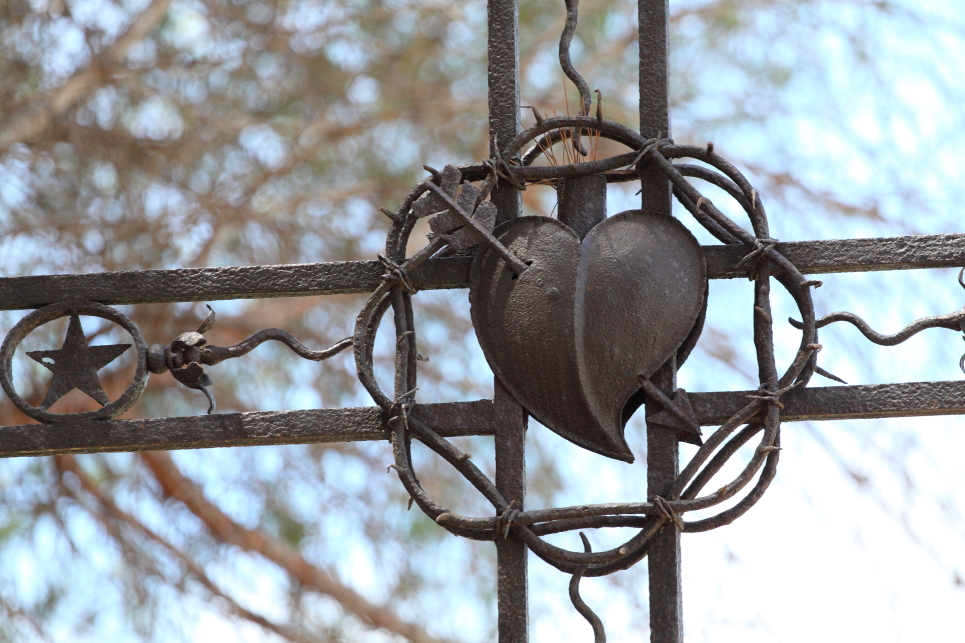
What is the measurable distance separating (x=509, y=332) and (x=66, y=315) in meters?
0.42

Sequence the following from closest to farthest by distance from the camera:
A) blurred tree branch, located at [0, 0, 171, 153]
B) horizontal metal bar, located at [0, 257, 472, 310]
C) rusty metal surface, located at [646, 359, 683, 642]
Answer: rusty metal surface, located at [646, 359, 683, 642] → horizontal metal bar, located at [0, 257, 472, 310] → blurred tree branch, located at [0, 0, 171, 153]

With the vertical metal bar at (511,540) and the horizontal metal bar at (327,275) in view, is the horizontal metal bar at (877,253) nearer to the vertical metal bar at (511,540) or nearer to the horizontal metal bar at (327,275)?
the horizontal metal bar at (327,275)

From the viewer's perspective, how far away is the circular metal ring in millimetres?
1042

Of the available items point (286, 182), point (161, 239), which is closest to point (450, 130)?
point (286, 182)

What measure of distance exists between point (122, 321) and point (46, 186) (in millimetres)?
1824

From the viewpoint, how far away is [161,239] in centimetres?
268

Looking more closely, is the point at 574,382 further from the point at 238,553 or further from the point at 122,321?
the point at 238,553

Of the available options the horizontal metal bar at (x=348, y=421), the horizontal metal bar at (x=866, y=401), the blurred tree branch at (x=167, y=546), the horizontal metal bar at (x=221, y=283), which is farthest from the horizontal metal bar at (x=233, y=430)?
the blurred tree branch at (x=167, y=546)

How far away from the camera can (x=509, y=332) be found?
99 centimetres

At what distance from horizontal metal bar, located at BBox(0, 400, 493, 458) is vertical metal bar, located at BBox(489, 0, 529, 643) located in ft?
0.07

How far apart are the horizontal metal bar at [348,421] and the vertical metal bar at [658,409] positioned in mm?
41

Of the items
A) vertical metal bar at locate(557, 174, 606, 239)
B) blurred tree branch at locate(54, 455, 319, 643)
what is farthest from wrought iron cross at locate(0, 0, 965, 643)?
blurred tree branch at locate(54, 455, 319, 643)

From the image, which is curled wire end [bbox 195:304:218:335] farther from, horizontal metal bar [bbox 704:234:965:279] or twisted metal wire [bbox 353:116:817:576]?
horizontal metal bar [bbox 704:234:965:279]

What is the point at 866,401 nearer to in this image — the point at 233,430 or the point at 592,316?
the point at 592,316
